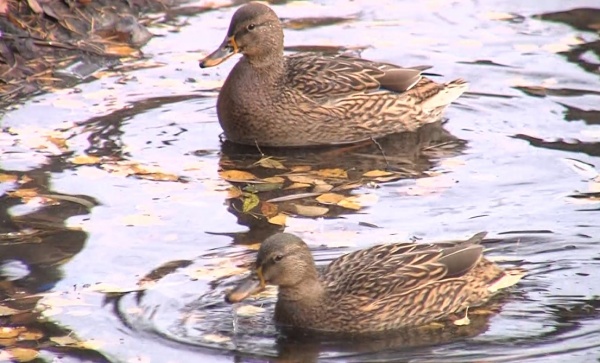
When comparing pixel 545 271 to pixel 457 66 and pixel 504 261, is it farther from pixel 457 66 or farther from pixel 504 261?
pixel 457 66

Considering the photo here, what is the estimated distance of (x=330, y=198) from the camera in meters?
11.5

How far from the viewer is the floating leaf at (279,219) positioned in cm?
1098

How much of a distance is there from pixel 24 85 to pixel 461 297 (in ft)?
20.2

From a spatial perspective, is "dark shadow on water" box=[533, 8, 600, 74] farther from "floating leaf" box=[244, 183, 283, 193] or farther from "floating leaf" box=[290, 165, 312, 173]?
"floating leaf" box=[244, 183, 283, 193]

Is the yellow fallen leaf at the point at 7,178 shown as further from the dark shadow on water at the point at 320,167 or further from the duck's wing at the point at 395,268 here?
the duck's wing at the point at 395,268

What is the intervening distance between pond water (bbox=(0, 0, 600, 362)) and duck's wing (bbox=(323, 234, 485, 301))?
360mm

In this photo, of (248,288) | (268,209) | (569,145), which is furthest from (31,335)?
(569,145)

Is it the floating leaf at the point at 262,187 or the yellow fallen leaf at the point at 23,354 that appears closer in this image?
the yellow fallen leaf at the point at 23,354

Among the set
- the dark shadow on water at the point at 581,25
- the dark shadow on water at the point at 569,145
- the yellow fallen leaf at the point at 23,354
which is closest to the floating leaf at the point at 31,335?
the yellow fallen leaf at the point at 23,354

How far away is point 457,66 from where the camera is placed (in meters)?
14.6

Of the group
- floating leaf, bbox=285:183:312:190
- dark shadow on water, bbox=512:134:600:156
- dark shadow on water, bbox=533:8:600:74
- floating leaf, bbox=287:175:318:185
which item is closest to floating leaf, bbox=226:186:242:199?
floating leaf, bbox=285:183:312:190

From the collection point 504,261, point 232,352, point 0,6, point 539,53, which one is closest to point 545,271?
point 504,261

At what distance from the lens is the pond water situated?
906 cm

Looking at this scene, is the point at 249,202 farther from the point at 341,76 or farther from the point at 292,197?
the point at 341,76
